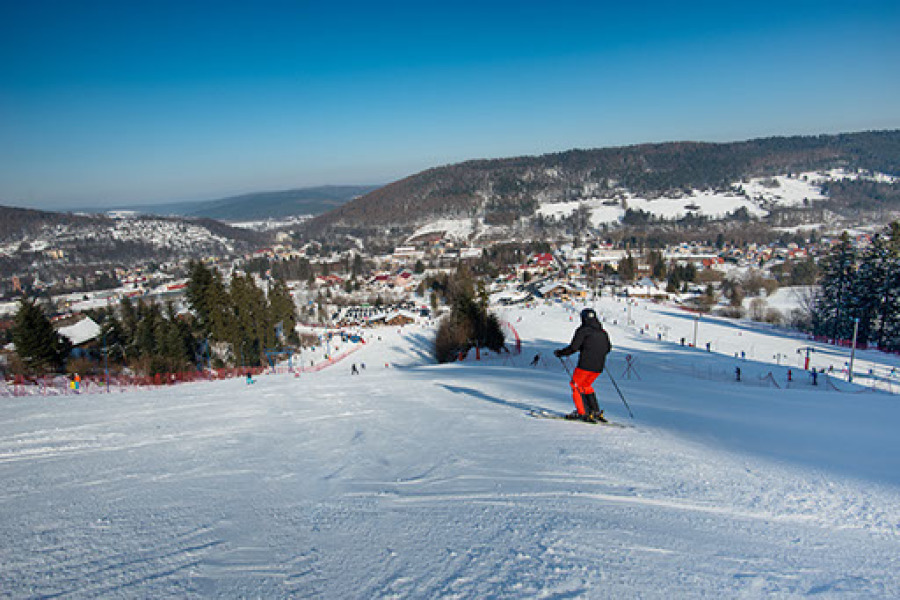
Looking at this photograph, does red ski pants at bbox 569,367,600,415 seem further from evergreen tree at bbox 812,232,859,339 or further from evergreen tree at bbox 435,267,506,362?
evergreen tree at bbox 812,232,859,339

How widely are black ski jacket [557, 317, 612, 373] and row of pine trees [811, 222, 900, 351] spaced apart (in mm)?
35475

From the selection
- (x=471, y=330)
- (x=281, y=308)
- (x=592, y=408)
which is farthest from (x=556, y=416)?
(x=281, y=308)

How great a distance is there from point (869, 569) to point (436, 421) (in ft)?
16.9

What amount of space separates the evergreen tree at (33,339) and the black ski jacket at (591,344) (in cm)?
2789

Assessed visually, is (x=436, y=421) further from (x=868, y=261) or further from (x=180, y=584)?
(x=868, y=261)

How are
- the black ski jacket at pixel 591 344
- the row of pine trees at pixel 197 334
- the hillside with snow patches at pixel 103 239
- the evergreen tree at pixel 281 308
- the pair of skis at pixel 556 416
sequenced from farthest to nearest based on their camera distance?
1. the hillside with snow patches at pixel 103 239
2. the evergreen tree at pixel 281 308
3. the row of pine trees at pixel 197 334
4. the pair of skis at pixel 556 416
5. the black ski jacket at pixel 591 344

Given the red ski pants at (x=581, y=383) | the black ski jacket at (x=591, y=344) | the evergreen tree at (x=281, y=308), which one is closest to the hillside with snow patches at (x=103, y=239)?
the evergreen tree at (x=281, y=308)

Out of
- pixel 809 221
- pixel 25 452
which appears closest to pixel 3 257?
pixel 25 452

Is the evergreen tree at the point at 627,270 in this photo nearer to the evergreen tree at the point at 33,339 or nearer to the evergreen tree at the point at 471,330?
the evergreen tree at the point at 471,330

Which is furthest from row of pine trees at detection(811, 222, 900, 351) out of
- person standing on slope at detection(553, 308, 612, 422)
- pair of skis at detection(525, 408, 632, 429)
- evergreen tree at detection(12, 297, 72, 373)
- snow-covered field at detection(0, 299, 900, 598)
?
evergreen tree at detection(12, 297, 72, 373)

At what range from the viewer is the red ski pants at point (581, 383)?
6.11m

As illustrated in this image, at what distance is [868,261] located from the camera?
3266 cm

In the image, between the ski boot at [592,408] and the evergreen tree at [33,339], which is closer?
the ski boot at [592,408]

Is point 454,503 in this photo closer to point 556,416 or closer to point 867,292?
point 556,416
